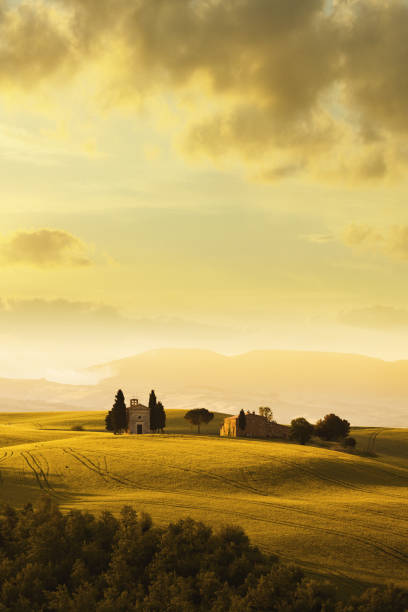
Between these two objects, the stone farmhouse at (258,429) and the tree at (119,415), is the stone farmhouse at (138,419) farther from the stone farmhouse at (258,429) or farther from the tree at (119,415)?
the stone farmhouse at (258,429)

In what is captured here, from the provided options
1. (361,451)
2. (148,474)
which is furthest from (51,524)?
(361,451)

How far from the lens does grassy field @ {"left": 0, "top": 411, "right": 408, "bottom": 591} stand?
134 ft

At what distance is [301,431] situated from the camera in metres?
116

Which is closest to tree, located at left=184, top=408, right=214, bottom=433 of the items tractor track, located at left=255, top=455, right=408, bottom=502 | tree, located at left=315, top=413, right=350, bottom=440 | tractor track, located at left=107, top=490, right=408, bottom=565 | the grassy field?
tree, located at left=315, top=413, right=350, bottom=440

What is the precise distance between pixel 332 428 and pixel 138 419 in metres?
36.5

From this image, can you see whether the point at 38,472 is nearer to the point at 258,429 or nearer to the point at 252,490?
the point at 252,490

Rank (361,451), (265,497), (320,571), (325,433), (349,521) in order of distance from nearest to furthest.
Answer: (320,571), (349,521), (265,497), (361,451), (325,433)

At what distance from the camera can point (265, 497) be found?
194 feet

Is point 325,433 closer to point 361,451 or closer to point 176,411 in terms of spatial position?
point 361,451

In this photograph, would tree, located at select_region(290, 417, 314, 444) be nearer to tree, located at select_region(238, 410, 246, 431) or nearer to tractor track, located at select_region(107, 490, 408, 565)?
tree, located at select_region(238, 410, 246, 431)

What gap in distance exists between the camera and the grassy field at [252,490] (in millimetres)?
40781

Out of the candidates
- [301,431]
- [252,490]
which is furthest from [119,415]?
[252,490]

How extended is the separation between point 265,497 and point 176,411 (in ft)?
346

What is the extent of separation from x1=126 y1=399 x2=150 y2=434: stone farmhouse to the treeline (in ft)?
258
